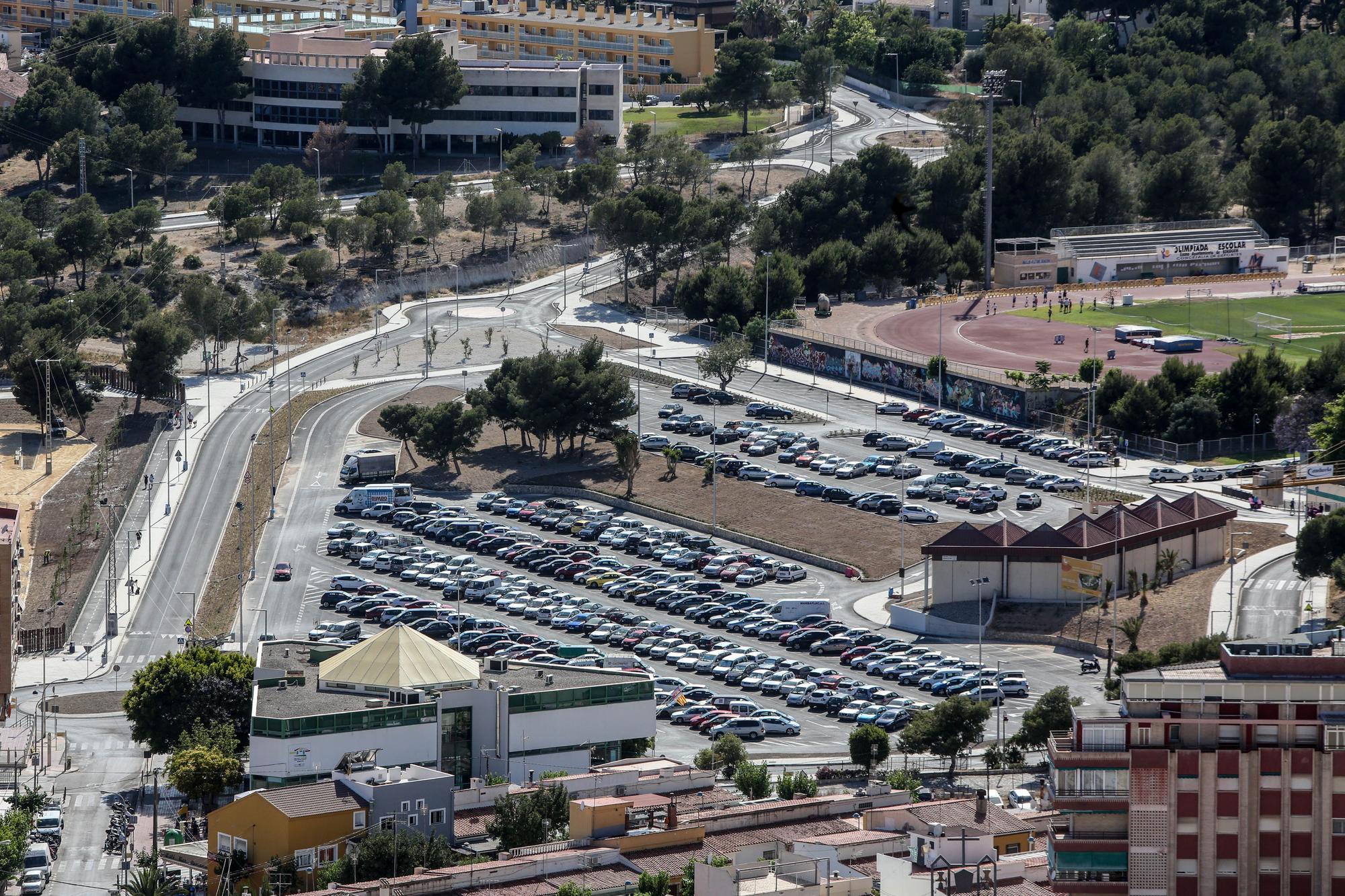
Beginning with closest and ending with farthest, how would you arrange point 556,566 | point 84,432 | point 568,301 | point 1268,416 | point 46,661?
point 46,661 → point 556,566 → point 1268,416 → point 84,432 → point 568,301

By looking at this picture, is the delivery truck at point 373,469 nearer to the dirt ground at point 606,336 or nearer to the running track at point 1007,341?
the dirt ground at point 606,336

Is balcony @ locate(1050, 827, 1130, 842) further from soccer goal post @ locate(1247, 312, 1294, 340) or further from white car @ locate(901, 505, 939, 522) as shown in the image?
soccer goal post @ locate(1247, 312, 1294, 340)

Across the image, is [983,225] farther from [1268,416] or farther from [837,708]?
[837,708]

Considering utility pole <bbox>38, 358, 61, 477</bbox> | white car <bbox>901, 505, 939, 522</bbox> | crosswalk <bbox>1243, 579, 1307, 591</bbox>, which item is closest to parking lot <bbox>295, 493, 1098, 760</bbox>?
white car <bbox>901, 505, 939, 522</bbox>

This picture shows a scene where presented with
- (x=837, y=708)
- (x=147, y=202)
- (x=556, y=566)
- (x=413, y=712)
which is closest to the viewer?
(x=413, y=712)

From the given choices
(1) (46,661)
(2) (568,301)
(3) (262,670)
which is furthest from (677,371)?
(3) (262,670)

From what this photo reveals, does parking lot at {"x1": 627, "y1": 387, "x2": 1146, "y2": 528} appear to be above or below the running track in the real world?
below
